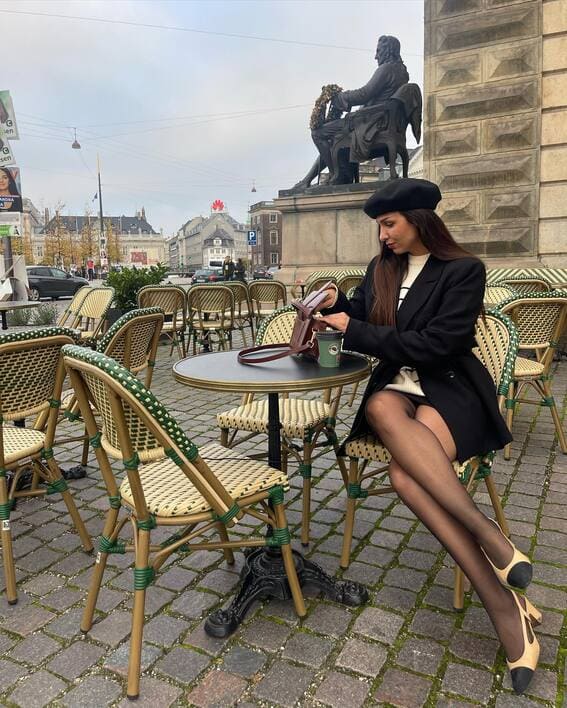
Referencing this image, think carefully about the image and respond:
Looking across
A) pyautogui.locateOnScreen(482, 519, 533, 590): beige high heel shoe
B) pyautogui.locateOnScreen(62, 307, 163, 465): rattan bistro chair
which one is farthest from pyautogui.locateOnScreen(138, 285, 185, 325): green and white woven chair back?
pyautogui.locateOnScreen(482, 519, 533, 590): beige high heel shoe

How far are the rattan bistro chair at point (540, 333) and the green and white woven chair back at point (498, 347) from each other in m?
1.09

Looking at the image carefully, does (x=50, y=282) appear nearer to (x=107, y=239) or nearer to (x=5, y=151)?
(x=5, y=151)

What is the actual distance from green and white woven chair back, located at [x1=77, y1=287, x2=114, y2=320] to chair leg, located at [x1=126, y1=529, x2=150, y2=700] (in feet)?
14.3

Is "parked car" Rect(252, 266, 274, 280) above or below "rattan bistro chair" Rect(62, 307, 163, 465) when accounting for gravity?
above

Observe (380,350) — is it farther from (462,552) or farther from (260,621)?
(260,621)

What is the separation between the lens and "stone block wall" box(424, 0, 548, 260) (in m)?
6.94

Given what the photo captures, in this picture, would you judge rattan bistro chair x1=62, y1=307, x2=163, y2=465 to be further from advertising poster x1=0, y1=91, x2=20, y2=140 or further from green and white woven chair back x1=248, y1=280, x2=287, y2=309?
advertising poster x1=0, y1=91, x2=20, y2=140

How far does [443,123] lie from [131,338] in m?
5.91

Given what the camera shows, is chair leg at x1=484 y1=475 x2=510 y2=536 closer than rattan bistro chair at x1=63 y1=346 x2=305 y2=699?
No

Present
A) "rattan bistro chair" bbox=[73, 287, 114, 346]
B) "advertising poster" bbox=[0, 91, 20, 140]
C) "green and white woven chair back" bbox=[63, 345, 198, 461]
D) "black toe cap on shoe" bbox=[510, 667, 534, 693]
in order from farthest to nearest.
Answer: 1. "advertising poster" bbox=[0, 91, 20, 140]
2. "rattan bistro chair" bbox=[73, 287, 114, 346]
3. "black toe cap on shoe" bbox=[510, 667, 534, 693]
4. "green and white woven chair back" bbox=[63, 345, 198, 461]

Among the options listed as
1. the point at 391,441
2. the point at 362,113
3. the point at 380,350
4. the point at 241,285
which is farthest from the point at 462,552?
the point at 362,113

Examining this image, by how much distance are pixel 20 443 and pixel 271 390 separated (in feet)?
4.34

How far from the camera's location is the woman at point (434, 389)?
6.28 feet

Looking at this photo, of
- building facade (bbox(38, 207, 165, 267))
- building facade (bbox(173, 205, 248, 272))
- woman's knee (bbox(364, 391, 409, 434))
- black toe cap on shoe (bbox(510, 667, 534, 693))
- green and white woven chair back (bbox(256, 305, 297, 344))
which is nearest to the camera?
black toe cap on shoe (bbox(510, 667, 534, 693))
